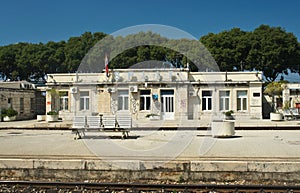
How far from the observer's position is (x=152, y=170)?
708 cm

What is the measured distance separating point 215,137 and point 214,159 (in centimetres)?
491

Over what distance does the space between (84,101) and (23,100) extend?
673cm

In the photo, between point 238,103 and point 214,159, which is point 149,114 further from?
point 214,159

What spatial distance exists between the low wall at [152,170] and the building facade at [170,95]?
19114mm

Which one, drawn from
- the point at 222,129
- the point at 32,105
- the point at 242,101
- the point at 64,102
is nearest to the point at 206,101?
the point at 242,101

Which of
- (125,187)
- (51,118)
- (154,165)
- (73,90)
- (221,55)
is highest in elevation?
(221,55)

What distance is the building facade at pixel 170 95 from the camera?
2656 cm

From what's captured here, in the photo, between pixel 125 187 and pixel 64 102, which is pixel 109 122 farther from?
pixel 64 102

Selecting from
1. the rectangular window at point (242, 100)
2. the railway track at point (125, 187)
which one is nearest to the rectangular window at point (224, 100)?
the rectangular window at point (242, 100)

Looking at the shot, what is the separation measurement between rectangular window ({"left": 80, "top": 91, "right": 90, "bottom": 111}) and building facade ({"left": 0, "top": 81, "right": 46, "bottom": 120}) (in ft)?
19.8

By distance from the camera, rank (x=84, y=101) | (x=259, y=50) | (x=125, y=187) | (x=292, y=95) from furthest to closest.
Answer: (x=259, y=50) → (x=292, y=95) → (x=84, y=101) → (x=125, y=187)

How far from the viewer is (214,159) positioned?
7.27m

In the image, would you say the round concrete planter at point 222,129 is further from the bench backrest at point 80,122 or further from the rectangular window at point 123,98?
the rectangular window at point 123,98

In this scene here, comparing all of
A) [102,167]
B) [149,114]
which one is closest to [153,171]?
[102,167]
